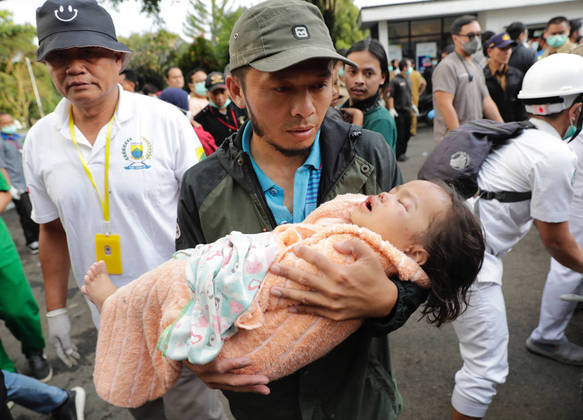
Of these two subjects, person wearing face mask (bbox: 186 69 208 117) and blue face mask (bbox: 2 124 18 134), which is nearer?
blue face mask (bbox: 2 124 18 134)

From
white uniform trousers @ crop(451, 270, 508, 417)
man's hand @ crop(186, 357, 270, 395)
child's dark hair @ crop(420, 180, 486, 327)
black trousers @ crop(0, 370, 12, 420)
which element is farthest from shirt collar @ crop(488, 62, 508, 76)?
black trousers @ crop(0, 370, 12, 420)

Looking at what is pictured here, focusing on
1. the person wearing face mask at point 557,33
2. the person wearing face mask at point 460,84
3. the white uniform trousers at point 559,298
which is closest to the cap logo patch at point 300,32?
the white uniform trousers at point 559,298

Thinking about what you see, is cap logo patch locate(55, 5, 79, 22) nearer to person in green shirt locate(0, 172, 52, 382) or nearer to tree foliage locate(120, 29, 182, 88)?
person in green shirt locate(0, 172, 52, 382)

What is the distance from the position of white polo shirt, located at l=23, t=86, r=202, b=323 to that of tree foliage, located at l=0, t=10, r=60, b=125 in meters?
19.6

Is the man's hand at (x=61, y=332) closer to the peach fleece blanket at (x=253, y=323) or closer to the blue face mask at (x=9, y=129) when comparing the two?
the peach fleece blanket at (x=253, y=323)

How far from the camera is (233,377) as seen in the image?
1.16 metres

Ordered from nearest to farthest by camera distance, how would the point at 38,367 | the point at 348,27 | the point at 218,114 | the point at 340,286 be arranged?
the point at 340,286 < the point at 38,367 < the point at 218,114 < the point at 348,27

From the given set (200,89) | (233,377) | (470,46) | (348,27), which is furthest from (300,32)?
(348,27)

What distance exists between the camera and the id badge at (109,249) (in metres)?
2.12

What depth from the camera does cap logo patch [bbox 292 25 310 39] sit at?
1296 millimetres

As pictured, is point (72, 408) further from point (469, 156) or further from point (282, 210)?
point (469, 156)

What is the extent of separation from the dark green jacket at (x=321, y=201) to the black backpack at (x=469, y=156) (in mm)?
792

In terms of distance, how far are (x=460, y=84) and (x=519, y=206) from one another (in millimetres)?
2714

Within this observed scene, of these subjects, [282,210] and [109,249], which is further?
[109,249]
